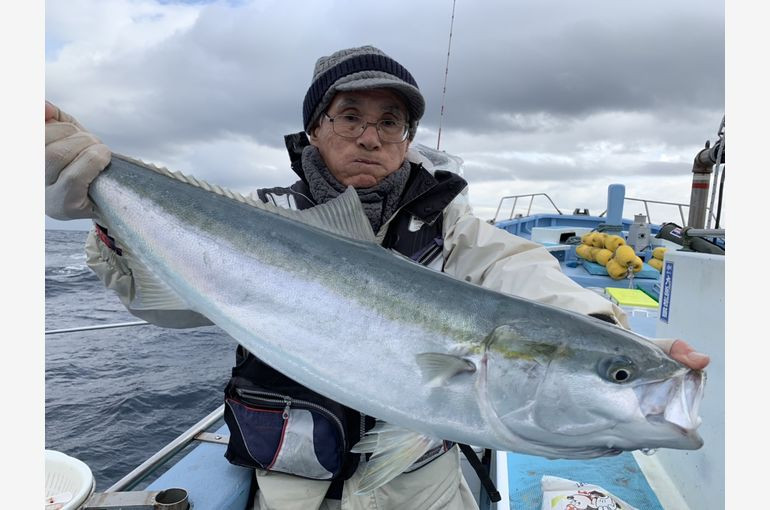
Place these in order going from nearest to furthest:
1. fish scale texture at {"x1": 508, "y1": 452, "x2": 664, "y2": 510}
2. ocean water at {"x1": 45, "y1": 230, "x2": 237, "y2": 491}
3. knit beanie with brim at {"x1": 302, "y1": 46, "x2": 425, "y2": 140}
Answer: knit beanie with brim at {"x1": 302, "y1": 46, "x2": 425, "y2": 140}
fish scale texture at {"x1": 508, "y1": 452, "x2": 664, "y2": 510}
ocean water at {"x1": 45, "y1": 230, "x2": 237, "y2": 491}

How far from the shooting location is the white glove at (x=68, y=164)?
2041mm

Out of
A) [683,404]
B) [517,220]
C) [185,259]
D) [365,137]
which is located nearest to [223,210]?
[185,259]

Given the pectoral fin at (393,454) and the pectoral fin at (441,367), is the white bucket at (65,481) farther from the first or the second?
the pectoral fin at (441,367)

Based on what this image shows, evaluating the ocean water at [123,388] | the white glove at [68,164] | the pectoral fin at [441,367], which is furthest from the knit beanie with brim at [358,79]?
the ocean water at [123,388]

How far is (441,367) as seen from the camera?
1.61m

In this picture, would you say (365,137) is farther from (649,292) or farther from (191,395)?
(649,292)

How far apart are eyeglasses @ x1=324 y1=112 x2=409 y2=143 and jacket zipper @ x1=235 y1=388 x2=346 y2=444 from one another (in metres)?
1.43

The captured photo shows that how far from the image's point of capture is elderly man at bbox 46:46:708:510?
6.91ft

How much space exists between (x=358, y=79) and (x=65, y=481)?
2.65 m

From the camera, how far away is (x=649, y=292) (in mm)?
9719

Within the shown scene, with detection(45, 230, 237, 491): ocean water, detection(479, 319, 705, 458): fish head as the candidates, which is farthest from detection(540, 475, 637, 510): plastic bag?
detection(45, 230, 237, 491): ocean water

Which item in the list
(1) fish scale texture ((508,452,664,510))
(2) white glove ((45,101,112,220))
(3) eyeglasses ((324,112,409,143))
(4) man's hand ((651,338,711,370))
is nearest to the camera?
(4) man's hand ((651,338,711,370))

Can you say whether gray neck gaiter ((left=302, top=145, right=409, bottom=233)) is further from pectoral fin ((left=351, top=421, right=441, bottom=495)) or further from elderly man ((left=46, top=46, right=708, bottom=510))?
pectoral fin ((left=351, top=421, right=441, bottom=495))

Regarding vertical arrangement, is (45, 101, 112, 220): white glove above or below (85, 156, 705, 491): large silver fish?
above
